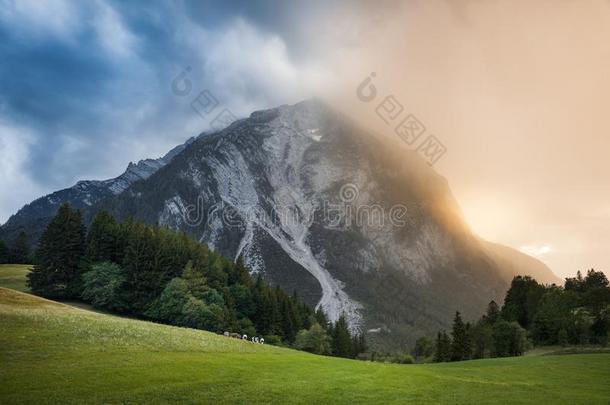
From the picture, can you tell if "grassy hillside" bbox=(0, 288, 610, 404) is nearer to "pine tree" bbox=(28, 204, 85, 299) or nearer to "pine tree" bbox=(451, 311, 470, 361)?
"pine tree" bbox=(28, 204, 85, 299)

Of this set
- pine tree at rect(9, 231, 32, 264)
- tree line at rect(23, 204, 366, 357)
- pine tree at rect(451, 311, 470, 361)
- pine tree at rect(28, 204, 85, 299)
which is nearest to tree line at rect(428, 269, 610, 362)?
pine tree at rect(451, 311, 470, 361)

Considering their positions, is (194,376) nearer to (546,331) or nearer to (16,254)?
(546,331)

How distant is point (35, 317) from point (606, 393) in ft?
177

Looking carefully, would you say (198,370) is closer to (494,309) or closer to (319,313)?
(319,313)

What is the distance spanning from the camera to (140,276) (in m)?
103

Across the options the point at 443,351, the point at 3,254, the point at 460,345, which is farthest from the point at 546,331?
the point at 3,254

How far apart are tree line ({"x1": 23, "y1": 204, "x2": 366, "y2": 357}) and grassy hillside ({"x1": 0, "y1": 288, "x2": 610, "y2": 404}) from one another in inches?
1819

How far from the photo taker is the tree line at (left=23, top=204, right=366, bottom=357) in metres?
97.8

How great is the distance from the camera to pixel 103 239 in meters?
107

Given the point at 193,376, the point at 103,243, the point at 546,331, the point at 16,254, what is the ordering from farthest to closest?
the point at 16,254 → the point at 546,331 → the point at 103,243 → the point at 193,376

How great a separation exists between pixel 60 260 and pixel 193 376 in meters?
84.2

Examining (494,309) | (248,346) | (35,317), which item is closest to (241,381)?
Result: (248,346)

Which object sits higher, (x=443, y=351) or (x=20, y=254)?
(x=20, y=254)

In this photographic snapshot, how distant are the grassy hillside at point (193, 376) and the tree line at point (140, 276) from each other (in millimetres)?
46200
